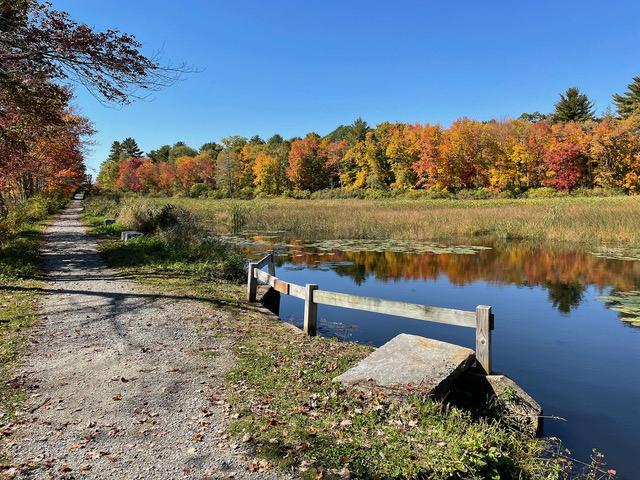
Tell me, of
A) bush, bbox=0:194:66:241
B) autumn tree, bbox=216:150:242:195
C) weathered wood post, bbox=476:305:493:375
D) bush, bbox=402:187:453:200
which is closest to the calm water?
weathered wood post, bbox=476:305:493:375

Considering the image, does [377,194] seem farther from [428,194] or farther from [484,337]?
[484,337]

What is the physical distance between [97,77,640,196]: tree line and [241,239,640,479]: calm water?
4008cm

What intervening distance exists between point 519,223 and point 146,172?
82.2 m

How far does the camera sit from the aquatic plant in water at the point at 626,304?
34.6 feet

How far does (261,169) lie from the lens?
79750 millimetres

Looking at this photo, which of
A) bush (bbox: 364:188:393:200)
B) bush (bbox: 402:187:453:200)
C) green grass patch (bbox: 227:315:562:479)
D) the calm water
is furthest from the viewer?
bush (bbox: 364:188:393:200)

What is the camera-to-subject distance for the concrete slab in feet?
19.0

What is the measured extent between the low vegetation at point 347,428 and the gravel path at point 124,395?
12.9 inches

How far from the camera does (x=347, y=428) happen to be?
482cm

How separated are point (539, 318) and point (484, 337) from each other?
5521 millimetres

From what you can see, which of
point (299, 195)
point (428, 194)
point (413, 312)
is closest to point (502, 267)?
point (413, 312)

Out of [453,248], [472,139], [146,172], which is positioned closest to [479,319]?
[453,248]

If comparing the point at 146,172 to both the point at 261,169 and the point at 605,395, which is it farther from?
the point at 605,395

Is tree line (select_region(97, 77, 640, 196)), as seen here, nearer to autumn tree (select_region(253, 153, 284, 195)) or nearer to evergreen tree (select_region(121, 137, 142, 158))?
autumn tree (select_region(253, 153, 284, 195))
